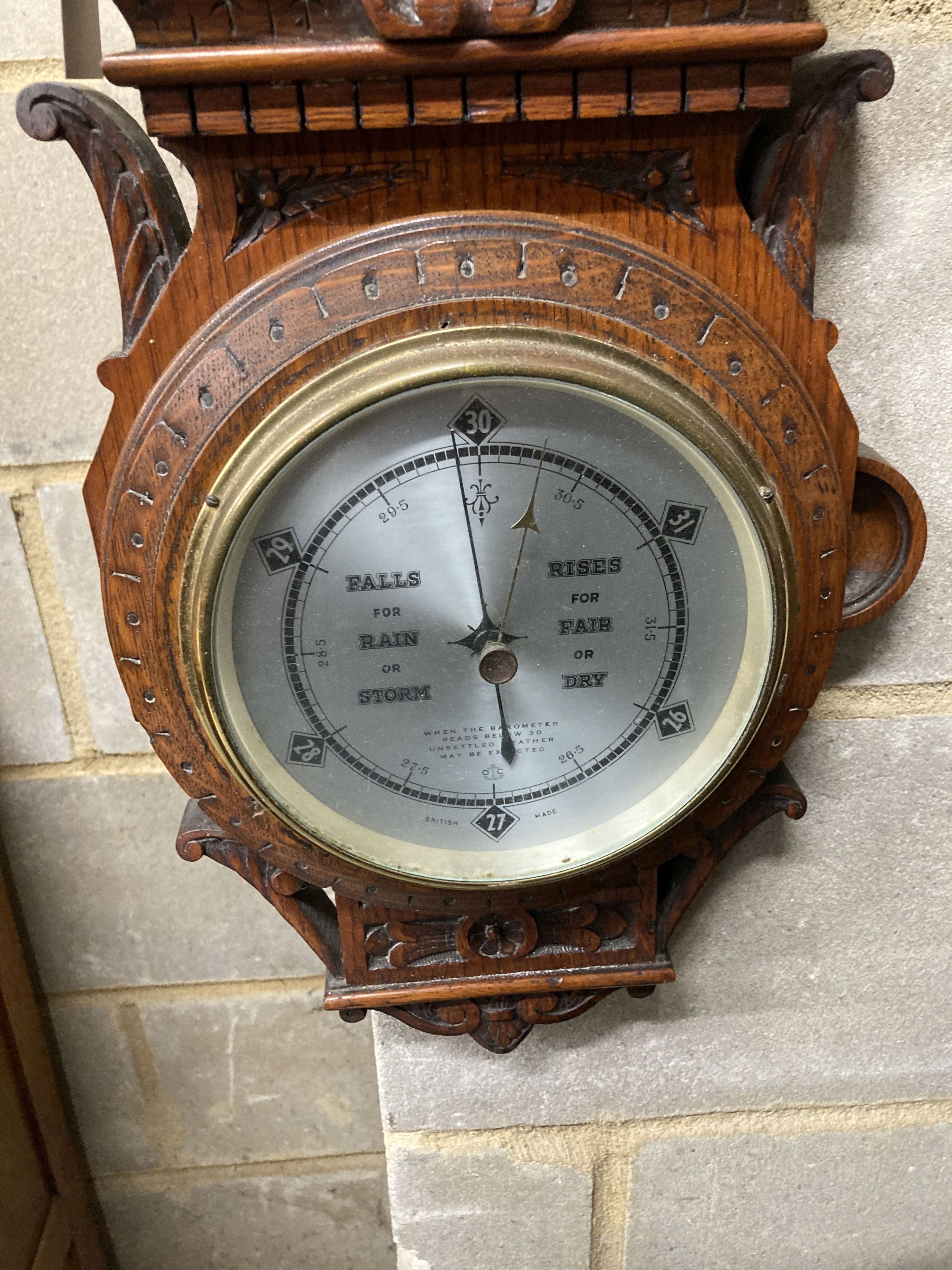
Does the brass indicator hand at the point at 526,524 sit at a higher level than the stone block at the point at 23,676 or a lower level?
higher

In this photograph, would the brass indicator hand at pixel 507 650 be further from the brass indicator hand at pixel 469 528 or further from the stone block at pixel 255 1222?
the stone block at pixel 255 1222

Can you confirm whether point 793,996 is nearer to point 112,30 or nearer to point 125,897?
point 125,897

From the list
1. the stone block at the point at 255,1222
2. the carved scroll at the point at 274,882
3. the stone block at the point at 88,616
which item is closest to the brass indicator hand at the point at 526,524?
the carved scroll at the point at 274,882

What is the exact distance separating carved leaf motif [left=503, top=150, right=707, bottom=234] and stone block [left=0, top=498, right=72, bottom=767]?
0.44 meters

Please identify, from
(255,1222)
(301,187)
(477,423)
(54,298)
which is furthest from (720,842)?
(255,1222)

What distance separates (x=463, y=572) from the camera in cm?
46

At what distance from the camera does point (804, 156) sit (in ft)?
1.45

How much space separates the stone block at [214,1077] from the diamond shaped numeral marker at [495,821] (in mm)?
397

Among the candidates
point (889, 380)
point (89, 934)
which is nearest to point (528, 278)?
point (889, 380)

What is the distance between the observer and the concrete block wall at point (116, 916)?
1.92ft

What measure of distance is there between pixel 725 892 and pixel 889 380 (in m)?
0.35

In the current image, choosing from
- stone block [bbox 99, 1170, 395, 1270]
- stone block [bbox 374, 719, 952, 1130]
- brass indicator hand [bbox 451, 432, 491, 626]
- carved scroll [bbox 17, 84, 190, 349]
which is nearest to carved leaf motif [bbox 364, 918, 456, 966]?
stone block [bbox 374, 719, 952, 1130]

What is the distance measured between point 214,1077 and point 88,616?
1.53ft

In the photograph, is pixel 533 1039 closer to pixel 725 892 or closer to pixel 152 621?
pixel 725 892
